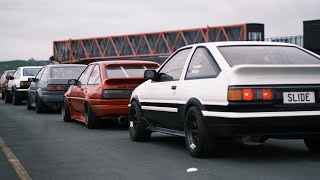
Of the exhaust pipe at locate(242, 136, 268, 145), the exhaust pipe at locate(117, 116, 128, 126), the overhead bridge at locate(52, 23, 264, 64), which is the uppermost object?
the overhead bridge at locate(52, 23, 264, 64)

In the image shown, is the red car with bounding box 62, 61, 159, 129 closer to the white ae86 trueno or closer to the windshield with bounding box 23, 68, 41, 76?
the white ae86 trueno

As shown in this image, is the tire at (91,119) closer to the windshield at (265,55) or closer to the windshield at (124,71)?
the windshield at (124,71)

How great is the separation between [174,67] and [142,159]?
171 centimetres

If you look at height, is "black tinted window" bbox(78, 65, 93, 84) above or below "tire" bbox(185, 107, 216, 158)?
above

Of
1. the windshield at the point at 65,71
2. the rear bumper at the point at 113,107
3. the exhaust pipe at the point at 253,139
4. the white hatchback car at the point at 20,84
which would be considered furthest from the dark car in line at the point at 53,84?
the exhaust pipe at the point at 253,139

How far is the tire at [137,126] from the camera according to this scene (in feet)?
32.4

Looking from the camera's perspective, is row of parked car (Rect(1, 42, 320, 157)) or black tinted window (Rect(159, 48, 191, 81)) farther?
black tinted window (Rect(159, 48, 191, 81))

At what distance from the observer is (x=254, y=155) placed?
8055 millimetres

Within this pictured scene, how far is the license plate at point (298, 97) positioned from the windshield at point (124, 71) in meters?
5.59

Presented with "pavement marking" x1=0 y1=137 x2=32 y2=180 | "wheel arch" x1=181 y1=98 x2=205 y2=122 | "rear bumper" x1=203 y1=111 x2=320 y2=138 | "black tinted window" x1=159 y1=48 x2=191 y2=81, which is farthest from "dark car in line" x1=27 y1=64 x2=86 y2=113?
"rear bumper" x1=203 y1=111 x2=320 y2=138

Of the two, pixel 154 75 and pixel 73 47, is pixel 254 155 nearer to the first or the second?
pixel 154 75

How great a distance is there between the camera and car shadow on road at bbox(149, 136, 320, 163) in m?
7.75

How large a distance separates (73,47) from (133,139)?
119m

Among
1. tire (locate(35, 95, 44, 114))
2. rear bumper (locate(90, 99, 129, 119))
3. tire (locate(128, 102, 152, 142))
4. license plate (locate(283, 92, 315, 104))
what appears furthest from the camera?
tire (locate(35, 95, 44, 114))
